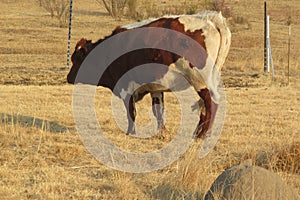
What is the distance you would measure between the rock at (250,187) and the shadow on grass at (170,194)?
0.40 meters

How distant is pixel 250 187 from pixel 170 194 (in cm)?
101

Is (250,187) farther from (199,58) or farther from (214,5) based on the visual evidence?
(214,5)

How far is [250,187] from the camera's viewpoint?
556 centimetres

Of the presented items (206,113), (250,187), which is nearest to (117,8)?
(206,113)

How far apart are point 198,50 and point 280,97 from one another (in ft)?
16.9

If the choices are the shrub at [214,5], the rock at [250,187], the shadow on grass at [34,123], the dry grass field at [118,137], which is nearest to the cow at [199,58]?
the dry grass field at [118,137]

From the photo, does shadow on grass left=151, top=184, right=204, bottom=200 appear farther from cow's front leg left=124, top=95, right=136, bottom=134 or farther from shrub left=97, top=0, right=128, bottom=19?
shrub left=97, top=0, right=128, bottom=19

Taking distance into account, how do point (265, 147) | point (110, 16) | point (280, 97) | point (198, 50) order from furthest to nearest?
1. point (110, 16)
2. point (280, 97)
3. point (198, 50)
4. point (265, 147)

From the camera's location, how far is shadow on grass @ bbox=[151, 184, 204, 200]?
242 inches

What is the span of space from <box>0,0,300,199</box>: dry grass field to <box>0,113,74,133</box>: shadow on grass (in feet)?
0.05

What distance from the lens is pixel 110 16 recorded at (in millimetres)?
38375

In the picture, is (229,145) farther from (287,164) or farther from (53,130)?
(53,130)

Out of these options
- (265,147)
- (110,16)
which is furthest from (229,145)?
(110,16)

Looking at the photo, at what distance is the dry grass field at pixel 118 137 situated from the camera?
6465mm
